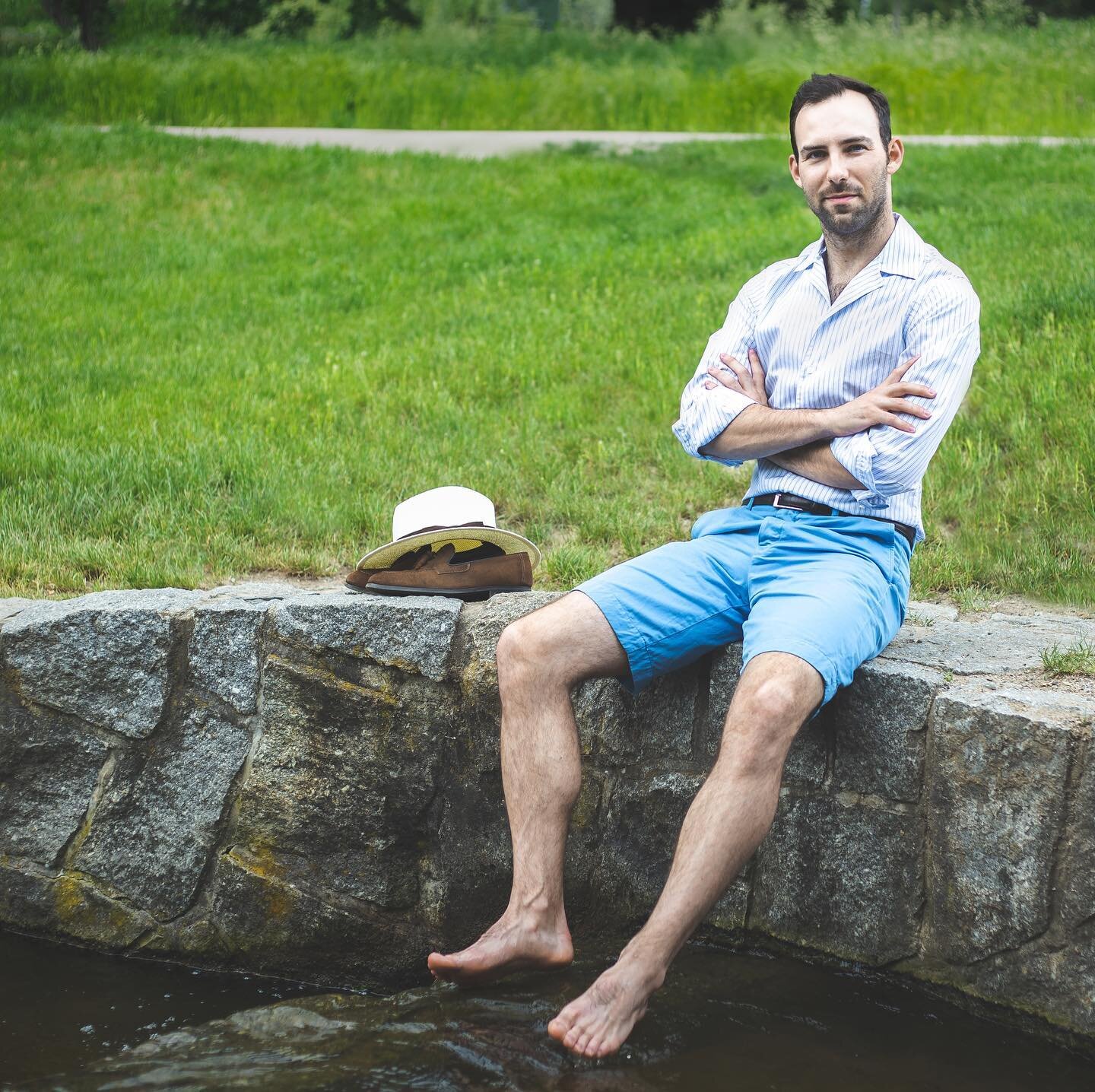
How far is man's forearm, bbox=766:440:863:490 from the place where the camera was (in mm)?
3164

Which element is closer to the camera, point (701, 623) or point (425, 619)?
point (701, 623)

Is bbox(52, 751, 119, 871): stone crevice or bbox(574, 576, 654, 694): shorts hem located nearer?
bbox(574, 576, 654, 694): shorts hem

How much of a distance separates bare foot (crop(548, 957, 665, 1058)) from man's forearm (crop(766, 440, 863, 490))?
1.28 meters

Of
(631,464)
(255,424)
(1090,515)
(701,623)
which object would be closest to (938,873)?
(701,623)

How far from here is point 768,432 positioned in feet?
10.6

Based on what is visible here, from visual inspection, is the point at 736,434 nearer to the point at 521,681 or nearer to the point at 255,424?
the point at 521,681

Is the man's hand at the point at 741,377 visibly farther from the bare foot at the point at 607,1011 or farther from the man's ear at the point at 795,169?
the bare foot at the point at 607,1011

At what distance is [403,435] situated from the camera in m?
5.62

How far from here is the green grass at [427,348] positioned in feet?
15.6

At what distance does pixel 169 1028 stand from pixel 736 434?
7.28 feet

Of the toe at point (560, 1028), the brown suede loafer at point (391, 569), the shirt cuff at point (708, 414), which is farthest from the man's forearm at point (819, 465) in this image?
the toe at point (560, 1028)

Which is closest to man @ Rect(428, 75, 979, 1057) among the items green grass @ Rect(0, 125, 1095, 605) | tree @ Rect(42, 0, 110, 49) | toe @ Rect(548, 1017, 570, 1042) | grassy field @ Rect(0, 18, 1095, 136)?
toe @ Rect(548, 1017, 570, 1042)

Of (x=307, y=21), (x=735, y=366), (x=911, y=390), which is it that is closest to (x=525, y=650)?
(x=735, y=366)

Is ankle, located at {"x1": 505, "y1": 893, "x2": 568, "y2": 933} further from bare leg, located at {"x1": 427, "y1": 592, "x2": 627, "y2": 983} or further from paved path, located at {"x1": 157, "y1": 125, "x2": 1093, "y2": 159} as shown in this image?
paved path, located at {"x1": 157, "y1": 125, "x2": 1093, "y2": 159}
